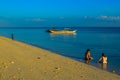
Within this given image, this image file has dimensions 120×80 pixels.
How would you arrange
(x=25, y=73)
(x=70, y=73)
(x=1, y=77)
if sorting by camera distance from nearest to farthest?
(x=1, y=77)
(x=25, y=73)
(x=70, y=73)

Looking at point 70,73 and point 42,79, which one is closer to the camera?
point 42,79

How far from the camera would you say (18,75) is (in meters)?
14.0

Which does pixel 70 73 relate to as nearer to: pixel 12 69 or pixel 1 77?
pixel 12 69

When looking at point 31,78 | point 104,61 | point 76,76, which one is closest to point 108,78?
point 76,76

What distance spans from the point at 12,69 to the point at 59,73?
7.82 ft

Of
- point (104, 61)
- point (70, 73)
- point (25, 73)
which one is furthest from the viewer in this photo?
point (104, 61)

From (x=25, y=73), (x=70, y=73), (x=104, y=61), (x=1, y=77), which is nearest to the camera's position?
(x=1, y=77)

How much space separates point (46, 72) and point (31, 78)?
6.51 feet

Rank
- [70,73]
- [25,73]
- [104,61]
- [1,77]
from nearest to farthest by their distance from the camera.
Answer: [1,77], [25,73], [70,73], [104,61]

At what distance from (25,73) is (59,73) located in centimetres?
173

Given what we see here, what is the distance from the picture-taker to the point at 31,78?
13594mm

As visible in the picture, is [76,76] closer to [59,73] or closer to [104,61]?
[59,73]

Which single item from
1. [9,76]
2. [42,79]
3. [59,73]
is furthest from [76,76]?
[9,76]

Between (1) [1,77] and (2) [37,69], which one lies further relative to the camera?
(2) [37,69]
